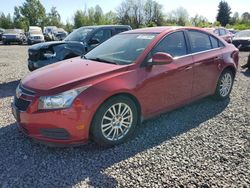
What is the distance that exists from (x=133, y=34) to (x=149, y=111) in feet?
5.08

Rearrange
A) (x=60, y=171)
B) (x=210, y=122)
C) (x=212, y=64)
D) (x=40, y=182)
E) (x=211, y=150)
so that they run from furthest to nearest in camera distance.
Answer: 1. (x=212, y=64)
2. (x=210, y=122)
3. (x=211, y=150)
4. (x=60, y=171)
5. (x=40, y=182)

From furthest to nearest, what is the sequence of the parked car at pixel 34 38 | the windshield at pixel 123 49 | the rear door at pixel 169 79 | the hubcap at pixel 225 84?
the parked car at pixel 34 38 < the hubcap at pixel 225 84 < the windshield at pixel 123 49 < the rear door at pixel 169 79

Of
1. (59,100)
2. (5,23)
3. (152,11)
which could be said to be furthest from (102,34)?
(152,11)

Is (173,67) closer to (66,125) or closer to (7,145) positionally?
(66,125)

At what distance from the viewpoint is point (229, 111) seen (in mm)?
5309

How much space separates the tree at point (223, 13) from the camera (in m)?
63.8

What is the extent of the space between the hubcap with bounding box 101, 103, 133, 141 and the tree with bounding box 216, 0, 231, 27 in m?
65.9

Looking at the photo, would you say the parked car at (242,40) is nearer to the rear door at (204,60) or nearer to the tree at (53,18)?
A: the rear door at (204,60)

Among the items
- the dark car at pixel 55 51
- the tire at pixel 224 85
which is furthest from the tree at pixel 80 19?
the tire at pixel 224 85

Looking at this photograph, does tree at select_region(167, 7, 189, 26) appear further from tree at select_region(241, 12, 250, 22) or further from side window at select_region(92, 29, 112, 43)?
side window at select_region(92, 29, 112, 43)

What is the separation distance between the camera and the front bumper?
3496 millimetres

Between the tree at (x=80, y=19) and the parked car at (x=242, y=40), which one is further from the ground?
the tree at (x=80, y=19)

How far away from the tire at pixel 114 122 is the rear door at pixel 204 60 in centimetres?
154

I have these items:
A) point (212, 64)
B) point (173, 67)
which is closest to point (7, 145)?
point (173, 67)
